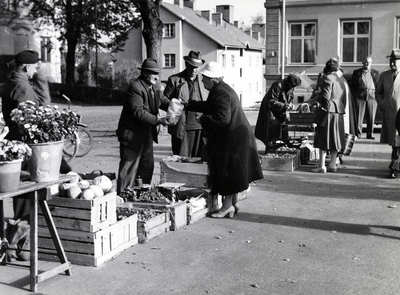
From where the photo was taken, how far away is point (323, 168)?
12797mm

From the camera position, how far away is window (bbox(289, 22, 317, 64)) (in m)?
29.8

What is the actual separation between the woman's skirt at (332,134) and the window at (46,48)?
4192 centimetres

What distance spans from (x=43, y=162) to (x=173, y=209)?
2475mm

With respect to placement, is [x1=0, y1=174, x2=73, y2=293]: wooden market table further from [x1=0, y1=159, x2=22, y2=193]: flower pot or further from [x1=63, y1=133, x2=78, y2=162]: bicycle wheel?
[x1=63, y1=133, x2=78, y2=162]: bicycle wheel

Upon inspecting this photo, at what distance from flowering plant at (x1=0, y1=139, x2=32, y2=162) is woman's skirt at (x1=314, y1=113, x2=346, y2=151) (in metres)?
7.97

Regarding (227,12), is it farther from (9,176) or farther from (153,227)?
(9,176)

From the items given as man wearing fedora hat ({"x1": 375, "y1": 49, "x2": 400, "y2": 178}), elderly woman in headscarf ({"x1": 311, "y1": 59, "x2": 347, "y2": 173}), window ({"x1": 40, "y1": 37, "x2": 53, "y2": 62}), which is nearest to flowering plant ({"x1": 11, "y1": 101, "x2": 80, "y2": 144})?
elderly woman in headscarf ({"x1": 311, "y1": 59, "x2": 347, "y2": 173})

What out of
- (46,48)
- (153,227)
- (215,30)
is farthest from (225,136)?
(215,30)

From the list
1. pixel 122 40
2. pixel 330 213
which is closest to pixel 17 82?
pixel 330 213

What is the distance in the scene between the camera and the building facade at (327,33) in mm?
28609

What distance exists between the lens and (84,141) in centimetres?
1509

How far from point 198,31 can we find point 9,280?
5258cm

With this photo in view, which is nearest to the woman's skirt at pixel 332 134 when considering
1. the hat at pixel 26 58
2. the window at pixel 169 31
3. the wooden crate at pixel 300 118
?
the wooden crate at pixel 300 118

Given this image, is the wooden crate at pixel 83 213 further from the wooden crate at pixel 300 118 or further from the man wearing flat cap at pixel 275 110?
the wooden crate at pixel 300 118
